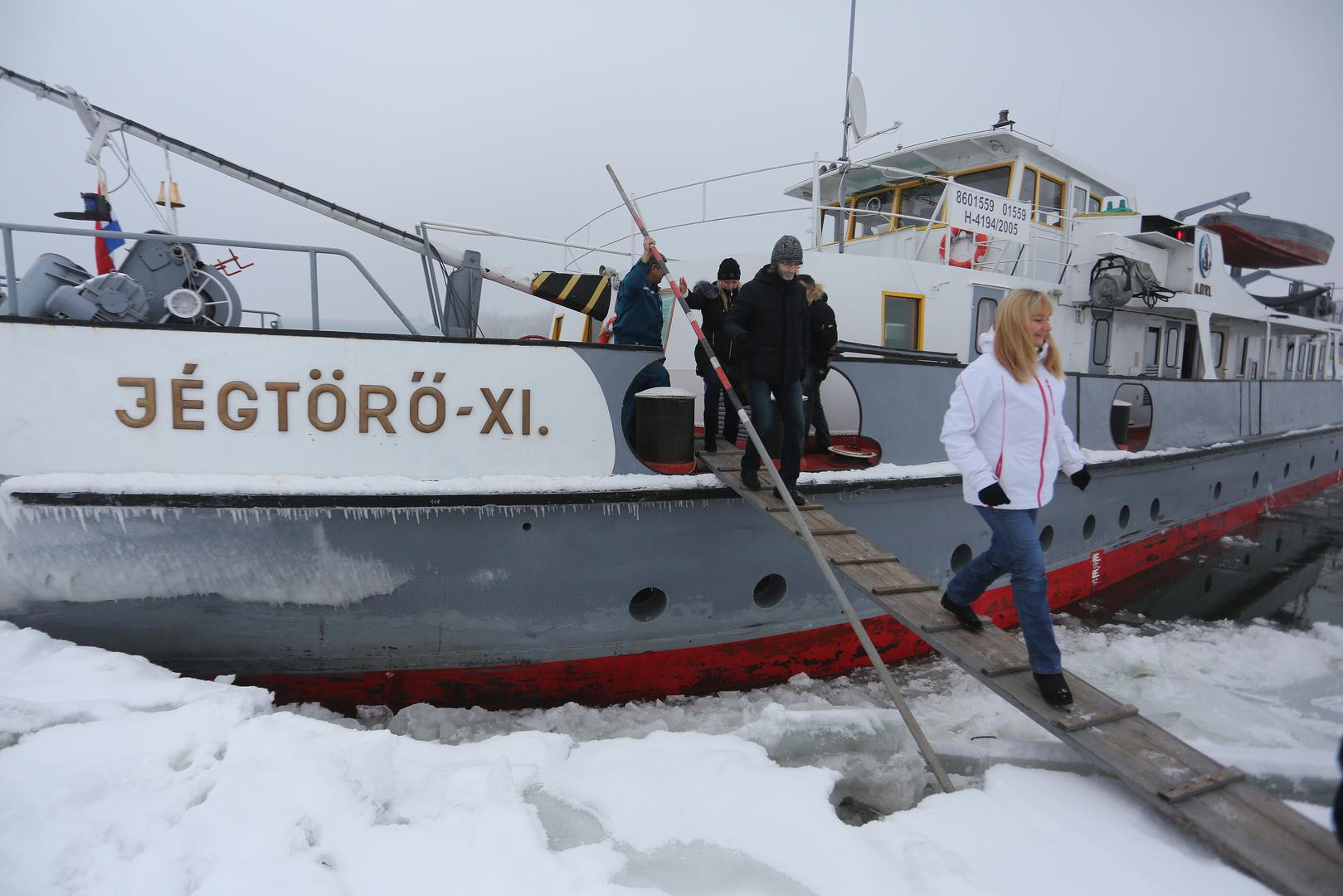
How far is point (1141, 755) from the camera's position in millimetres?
2621

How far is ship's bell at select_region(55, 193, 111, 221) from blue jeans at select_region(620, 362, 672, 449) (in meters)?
3.42

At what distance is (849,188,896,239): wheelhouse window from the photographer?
8.44 meters

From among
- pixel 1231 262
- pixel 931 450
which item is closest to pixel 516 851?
pixel 931 450

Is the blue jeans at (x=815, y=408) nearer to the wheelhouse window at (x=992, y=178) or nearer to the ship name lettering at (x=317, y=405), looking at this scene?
the ship name lettering at (x=317, y=405)

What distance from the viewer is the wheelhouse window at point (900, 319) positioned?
6.47 m

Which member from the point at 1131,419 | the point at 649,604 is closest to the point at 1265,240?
the point at 1131,419

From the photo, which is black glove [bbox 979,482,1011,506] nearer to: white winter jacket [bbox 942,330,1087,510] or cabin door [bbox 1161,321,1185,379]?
white winter jacket [bbox 942,330,1087,510]

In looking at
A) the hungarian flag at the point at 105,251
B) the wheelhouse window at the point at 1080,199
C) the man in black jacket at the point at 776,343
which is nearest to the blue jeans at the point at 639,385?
the man in black jacket at the point at 776,343

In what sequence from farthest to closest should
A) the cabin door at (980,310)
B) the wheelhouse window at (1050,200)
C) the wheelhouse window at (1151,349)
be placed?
the wheelhouse window at (1151,349) → the wheelhouse window at (1050,200) → the cabin door at (980,310)

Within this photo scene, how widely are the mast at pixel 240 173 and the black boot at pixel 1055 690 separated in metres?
4.68

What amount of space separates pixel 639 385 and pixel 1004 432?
2468mm

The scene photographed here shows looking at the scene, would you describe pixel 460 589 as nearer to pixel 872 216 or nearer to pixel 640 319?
pixel 640 319

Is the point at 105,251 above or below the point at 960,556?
above

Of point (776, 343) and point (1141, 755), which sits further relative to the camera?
point (776, 343)
